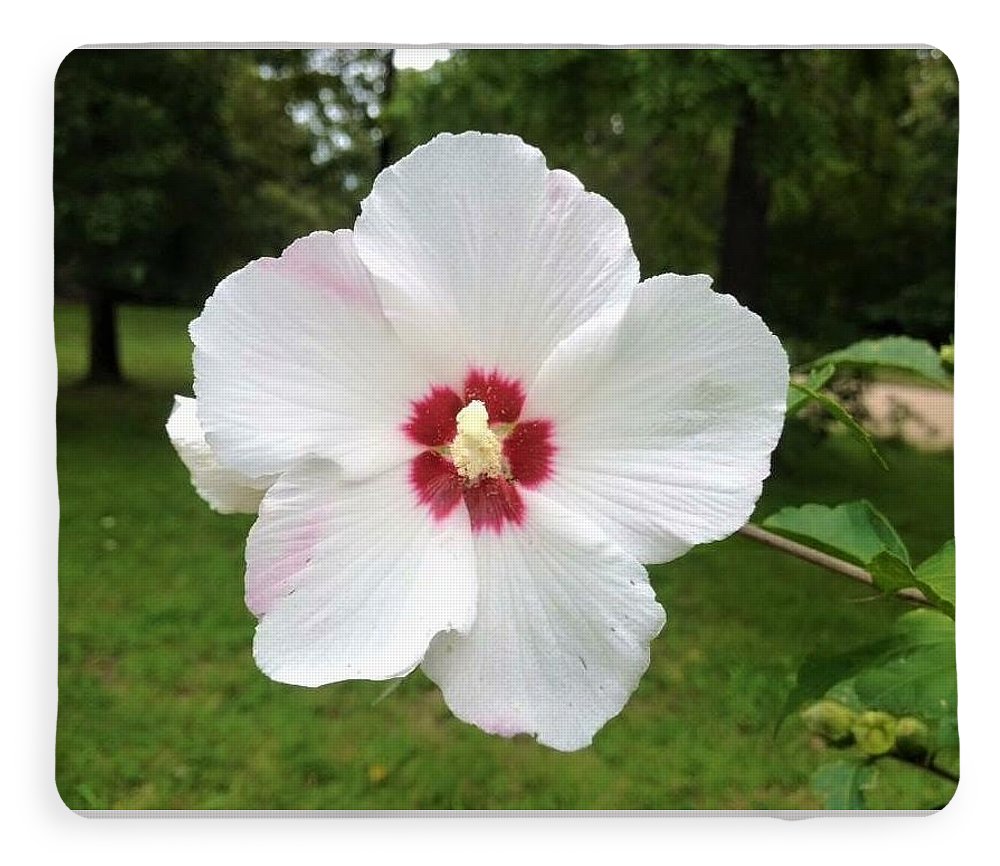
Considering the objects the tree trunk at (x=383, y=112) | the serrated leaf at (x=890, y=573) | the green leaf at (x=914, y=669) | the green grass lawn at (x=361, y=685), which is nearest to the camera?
the serrated leaf at (x=890, y=573)

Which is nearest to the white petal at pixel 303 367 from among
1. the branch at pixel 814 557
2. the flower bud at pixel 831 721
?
the branch at pixel 814 557

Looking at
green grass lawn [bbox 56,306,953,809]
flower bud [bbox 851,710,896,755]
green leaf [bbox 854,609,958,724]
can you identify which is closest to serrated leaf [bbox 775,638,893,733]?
green leaf [bbox 854,609,958,724]

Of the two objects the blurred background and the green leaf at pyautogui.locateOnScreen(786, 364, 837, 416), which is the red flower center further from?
the blurred background

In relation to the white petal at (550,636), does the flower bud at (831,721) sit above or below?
below

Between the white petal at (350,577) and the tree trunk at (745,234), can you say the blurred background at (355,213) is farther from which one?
the white petal at (350,577)

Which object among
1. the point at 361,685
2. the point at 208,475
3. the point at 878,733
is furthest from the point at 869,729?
the point at 361,685

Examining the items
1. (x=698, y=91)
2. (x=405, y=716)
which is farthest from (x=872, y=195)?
(x=405, y=716)
